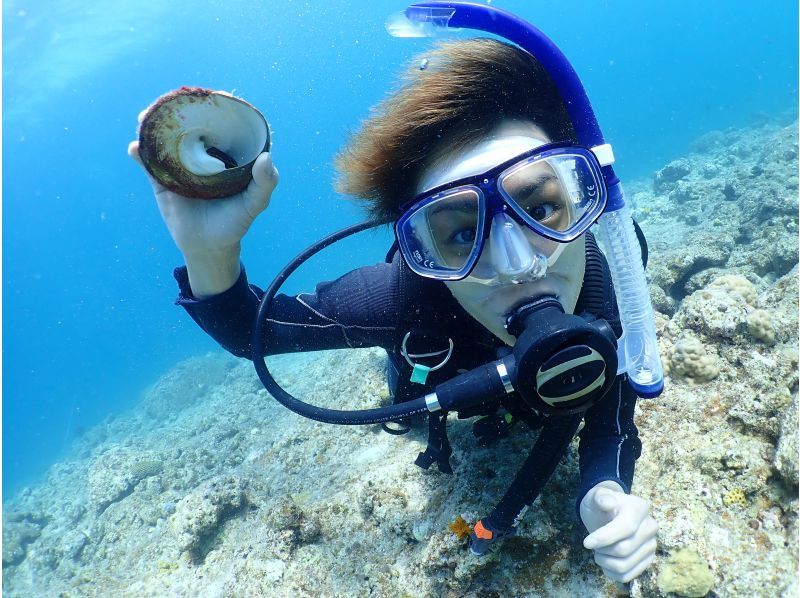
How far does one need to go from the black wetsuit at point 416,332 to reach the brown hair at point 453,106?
59cm

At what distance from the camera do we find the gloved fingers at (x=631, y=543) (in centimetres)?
162

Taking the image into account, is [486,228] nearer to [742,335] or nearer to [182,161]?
[182,161]

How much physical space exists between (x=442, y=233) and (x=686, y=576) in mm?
1797

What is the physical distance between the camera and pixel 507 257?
5.83 feet

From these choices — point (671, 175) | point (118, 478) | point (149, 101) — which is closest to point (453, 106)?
point (118, 478)

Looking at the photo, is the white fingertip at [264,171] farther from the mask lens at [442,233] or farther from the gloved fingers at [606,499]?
the gloved fingers at [606,499]

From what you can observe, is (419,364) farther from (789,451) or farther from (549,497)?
(789,451)

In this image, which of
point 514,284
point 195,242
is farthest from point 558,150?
point 195,242

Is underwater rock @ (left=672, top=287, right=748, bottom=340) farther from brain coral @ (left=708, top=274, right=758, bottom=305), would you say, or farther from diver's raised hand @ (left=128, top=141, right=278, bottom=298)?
diver's raised hand @ (left=128, top=141, right=278, bottom=298)

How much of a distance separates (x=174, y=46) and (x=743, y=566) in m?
64.1

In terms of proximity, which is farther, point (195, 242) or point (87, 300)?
point (87, 300)

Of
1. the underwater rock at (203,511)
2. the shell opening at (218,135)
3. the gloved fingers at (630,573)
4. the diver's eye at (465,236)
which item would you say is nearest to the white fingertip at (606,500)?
the gloved fingers at (630,573)

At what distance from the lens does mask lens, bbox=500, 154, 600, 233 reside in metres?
1.84

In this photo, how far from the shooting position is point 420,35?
1.83m
